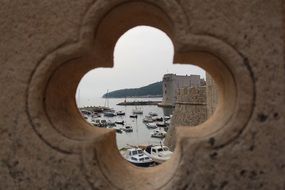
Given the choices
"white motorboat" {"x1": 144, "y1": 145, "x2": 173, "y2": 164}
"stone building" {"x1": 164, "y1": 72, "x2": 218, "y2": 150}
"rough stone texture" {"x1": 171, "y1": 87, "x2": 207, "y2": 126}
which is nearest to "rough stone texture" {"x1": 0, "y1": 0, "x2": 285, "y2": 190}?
"stone building" {"x1": 164, "y1": 72, "x2": 218, "y2": 150}

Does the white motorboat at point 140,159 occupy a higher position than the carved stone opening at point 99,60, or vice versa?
the carved stone opening at point 99,60

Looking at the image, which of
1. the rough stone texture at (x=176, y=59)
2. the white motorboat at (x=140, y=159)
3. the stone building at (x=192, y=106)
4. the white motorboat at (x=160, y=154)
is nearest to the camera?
the rough stone texture at (x=176, y=59)

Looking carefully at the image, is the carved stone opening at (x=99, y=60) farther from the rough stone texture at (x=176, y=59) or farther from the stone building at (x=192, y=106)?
the stone building at (x=192, y=106)

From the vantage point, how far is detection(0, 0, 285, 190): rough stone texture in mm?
1495

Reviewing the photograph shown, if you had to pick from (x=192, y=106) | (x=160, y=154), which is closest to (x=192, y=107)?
(x=192, y=106)

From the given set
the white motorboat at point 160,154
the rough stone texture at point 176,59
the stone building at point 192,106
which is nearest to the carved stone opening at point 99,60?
the rough stone texture at point 176,59

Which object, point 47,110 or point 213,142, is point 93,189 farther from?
point 213,142

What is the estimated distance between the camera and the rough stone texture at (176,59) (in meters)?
1.50

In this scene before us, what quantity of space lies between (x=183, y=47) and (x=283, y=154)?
71 cm

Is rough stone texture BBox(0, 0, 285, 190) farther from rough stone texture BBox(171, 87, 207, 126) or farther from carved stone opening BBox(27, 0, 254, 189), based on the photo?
rough stone texture BBox(171, 87, 207, 126)

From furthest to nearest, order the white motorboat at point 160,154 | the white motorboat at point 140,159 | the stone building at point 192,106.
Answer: the white motorboat at point 140,159, the white motorboat at point 160,154, the stone building at point 192,106

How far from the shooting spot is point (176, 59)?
1.75m

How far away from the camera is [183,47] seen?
5.26 ft

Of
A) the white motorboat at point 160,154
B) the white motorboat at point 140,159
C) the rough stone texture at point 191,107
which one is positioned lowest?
the white motorboat at point 140,159
